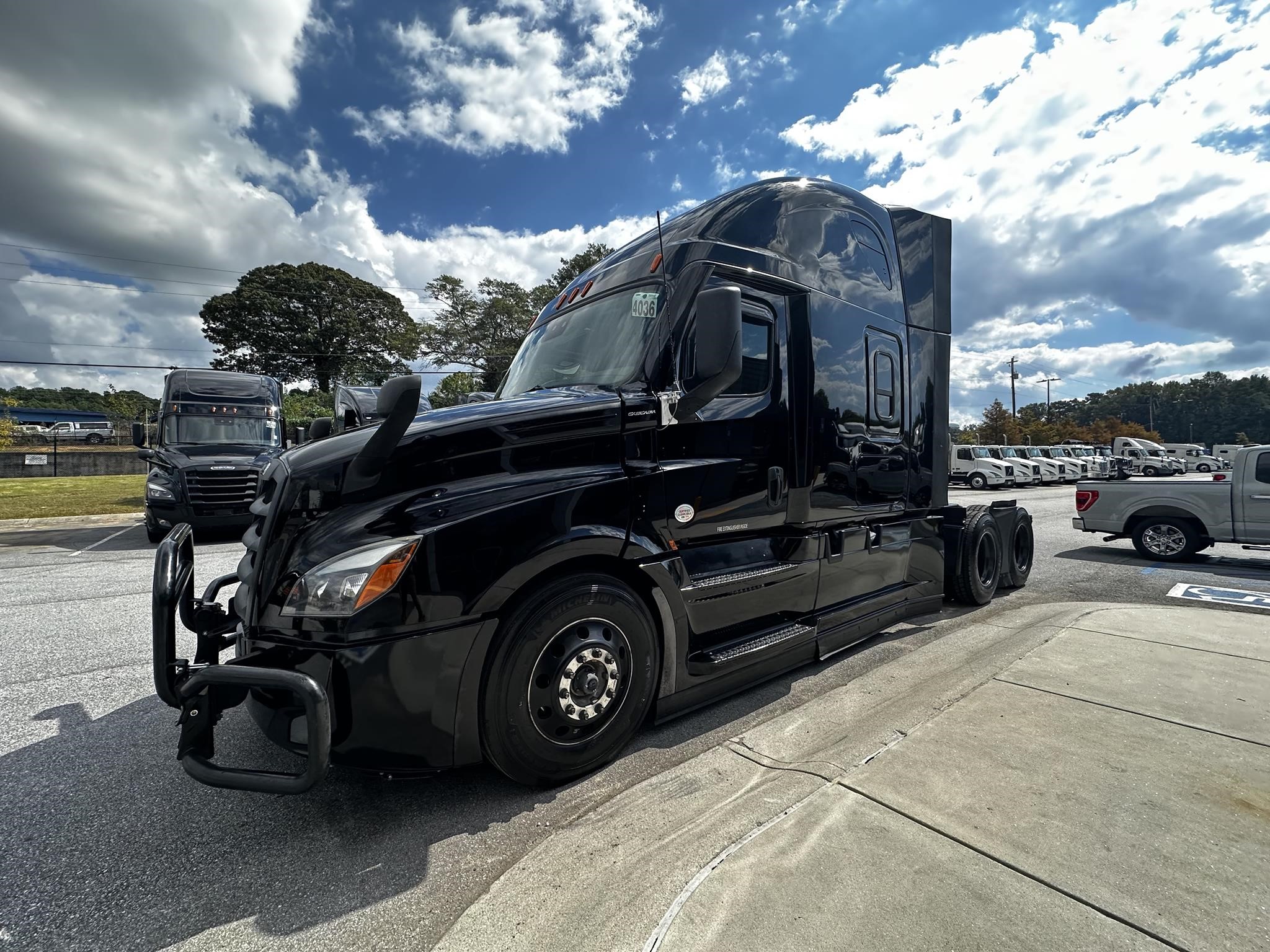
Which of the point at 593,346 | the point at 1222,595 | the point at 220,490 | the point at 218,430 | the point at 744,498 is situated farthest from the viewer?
the point at 218,430

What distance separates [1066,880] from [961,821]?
1.16 feet

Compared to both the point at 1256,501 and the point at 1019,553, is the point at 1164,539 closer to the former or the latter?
the point at 1256,501

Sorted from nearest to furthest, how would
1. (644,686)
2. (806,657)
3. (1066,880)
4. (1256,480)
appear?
1. (1066,880)
2. (644,686)
3. (806,657)
4. (1256,480)

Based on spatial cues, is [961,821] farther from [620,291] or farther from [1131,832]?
[620,291]

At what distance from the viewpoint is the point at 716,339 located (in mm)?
2967

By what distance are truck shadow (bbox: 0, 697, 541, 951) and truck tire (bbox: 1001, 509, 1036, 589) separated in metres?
6.15

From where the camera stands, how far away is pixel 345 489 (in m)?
2.45

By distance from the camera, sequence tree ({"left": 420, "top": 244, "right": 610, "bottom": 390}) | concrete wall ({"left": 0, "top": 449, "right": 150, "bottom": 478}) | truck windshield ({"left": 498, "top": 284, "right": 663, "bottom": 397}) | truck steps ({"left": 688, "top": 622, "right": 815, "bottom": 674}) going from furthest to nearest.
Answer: tree ({"left": 420, "top": 244, "right": 610, "bottom": 390}), concrete wall ({"left": 0, "top": 449, "right": 150, "bottom": 478}), truck windshield ({"left": 498, "top": 284, "right": 663, "bottom": 397}), truck steps ({"left": 688, "top": 622, "right": 815, "bottom": 674})

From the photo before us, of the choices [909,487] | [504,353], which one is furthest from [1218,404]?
[909,487]

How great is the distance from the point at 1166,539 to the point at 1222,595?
2730 mm

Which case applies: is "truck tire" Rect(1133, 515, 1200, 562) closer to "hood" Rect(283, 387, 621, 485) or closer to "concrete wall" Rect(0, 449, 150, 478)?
"hood" Rect(283, 387, 621, 485)

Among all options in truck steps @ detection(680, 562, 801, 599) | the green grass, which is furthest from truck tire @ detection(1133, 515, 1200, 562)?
the green grass

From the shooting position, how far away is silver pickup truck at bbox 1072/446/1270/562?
8.21 m

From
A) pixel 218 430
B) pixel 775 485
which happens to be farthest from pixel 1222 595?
pixel 218 430
